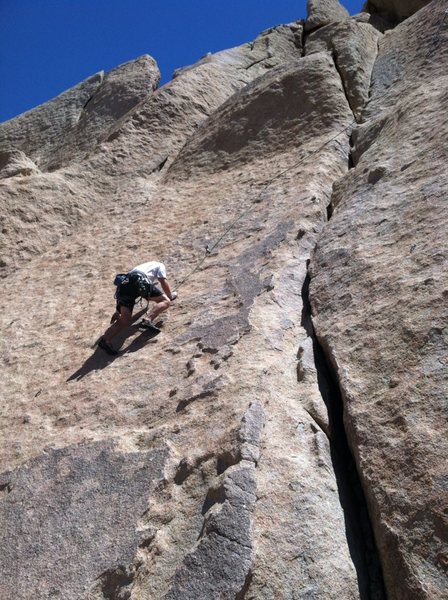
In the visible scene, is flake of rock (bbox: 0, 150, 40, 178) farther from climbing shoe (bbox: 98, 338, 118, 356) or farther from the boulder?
climbing shoe (bbox: 98, 338, 118, 356)

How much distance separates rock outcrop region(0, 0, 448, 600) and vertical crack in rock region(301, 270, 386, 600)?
0.05 feet

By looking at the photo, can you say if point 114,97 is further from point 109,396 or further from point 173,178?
point 109,396

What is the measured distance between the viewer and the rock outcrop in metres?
3.49

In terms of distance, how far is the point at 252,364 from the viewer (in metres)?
4.78

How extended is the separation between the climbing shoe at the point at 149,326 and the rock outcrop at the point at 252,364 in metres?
0.09

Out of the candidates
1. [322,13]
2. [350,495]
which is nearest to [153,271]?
[350,495]

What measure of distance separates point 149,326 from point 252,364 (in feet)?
4.97

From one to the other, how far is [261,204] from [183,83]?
219 inches

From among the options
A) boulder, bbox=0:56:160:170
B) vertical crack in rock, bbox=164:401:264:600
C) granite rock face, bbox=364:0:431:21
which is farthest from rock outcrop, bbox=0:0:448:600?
granite rock face, bbox=364:0:431:21

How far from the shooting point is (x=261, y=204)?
24.9 feet

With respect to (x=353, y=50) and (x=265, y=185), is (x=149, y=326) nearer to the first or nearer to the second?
(x=265, y=185)

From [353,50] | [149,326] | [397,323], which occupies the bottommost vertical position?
[397,323]

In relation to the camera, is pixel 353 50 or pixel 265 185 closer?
pixel 265 185

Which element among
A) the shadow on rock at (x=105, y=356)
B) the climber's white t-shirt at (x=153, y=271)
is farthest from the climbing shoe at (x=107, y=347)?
the climber's white t-shirt at (x=153, y=271)
